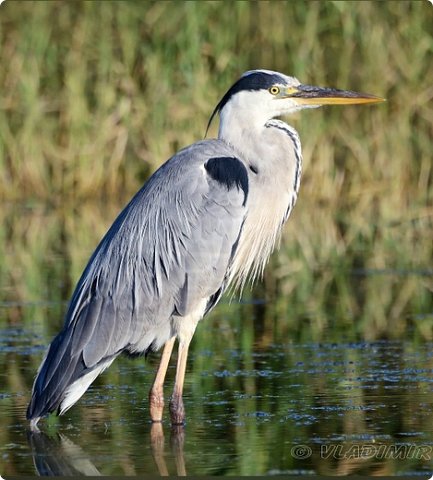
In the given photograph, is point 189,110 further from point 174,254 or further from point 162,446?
point 162,446

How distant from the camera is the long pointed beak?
6.46 m

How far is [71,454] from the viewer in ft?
16.6

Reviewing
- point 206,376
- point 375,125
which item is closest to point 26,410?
point 206,376

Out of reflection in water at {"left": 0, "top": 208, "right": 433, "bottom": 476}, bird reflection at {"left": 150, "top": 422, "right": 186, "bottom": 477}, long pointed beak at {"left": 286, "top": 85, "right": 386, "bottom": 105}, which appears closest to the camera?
bird reflection at {"left": 150, "top": 422, "right": 186, "bottom": 477}

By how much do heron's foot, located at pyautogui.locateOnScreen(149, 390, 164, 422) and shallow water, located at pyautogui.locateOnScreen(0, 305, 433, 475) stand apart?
0.05m

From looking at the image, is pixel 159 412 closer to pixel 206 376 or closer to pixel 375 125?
pixel 206 376

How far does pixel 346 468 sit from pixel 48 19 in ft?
32.6

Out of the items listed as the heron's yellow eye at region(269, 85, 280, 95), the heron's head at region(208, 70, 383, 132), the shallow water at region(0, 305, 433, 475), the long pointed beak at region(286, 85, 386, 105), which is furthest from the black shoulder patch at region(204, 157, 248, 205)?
the shallow water at region(0, 305, 433, 475)

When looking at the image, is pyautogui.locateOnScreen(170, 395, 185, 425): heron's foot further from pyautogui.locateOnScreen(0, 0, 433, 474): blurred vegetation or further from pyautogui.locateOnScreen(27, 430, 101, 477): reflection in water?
pyautogui.locateOnScreen(0, 0, 433, 474): blurred vegetation

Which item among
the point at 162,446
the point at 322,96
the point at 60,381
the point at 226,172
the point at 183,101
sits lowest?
the point at 162,446

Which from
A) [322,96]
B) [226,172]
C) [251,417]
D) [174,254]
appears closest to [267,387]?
[251,417]

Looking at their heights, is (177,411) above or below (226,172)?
below

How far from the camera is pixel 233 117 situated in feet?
20.5

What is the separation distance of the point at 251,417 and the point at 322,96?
A: 1.90m
